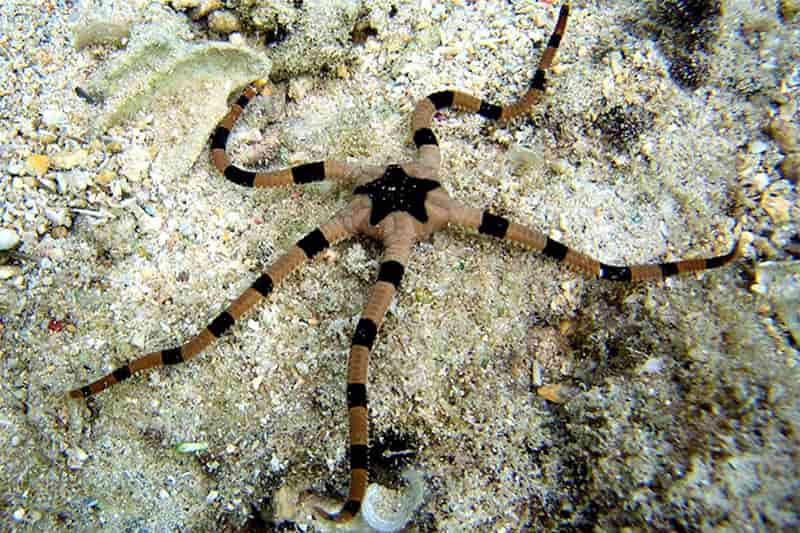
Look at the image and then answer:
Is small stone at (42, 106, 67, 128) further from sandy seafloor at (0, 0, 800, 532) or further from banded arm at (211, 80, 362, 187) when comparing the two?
banded arm at (211, 80, 362, 187)

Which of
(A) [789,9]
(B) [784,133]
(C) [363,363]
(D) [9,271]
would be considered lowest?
(D) [9,271]

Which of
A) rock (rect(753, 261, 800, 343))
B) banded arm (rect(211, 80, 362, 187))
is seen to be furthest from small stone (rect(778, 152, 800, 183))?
banded arm (rect(211, 80, 362, 187))

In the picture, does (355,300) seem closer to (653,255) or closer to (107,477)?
(107,477)

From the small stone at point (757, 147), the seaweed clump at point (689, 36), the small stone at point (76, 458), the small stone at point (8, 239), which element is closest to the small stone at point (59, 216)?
the small stone at point (8, 239)

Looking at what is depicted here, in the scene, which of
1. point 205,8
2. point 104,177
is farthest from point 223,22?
point 104,177

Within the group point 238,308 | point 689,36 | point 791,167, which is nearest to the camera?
point 238,308

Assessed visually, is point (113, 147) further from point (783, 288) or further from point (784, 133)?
point (784, 133)

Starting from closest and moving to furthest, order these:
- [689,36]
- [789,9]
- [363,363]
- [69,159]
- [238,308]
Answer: [363,363] → [238,308] → [69,159] → [789,9] → [689,36]
